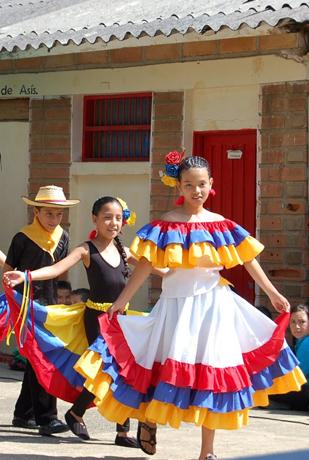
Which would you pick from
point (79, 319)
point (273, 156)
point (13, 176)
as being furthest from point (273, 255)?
point (13, 176)

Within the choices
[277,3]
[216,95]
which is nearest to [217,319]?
[277,3]

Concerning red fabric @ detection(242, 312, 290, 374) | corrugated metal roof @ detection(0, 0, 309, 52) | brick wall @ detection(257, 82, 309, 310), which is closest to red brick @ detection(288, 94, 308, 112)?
brick wall @ detection(257, 82, 309, 310)

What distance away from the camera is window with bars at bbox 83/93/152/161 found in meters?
12.7

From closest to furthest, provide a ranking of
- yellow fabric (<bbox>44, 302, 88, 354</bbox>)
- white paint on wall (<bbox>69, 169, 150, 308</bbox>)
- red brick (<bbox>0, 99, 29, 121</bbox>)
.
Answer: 1. yellow fabric (<bbox>44, 302, 88, 354</bbox>)
2. white paint on wall (<bbox>69, 169, 150, 308</bbox>)
3. red brick (<bbox>0, 99, 29, 121</bbox>)

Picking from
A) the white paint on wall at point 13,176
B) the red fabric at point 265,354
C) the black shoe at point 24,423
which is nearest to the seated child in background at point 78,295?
the white paint on wall at point 13,176

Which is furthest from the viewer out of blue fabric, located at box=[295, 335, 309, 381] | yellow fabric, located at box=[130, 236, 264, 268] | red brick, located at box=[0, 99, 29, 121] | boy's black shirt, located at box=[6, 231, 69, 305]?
red brick, located at box=[0, 99, 29, 121]

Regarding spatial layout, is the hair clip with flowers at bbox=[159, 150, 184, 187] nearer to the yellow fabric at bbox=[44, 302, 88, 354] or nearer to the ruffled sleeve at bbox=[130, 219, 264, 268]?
the ruffled sleeve at bbox=[130, 219, 264, 268]

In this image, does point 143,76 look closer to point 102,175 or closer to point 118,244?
point 102,175

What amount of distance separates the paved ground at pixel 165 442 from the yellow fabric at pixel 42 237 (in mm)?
1376

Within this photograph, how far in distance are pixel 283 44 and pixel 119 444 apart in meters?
4.84

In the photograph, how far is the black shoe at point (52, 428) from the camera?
27.7ft

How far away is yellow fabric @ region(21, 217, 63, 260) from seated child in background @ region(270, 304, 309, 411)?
2.52 meters

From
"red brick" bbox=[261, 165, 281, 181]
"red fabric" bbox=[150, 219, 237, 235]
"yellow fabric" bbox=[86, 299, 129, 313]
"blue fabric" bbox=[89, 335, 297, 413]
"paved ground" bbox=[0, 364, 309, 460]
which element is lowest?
"paved ground" bbox=[0, 364, 309, 460]

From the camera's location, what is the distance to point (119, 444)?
26.5ft
